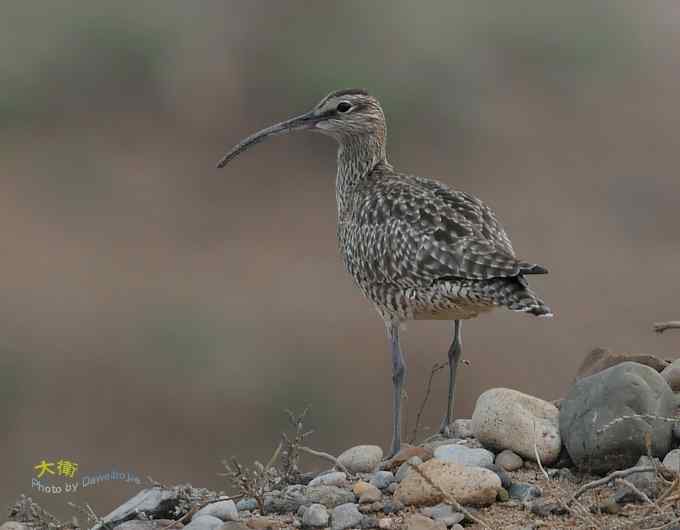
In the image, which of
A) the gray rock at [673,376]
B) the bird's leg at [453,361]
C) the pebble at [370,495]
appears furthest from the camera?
the bird's leg at [453,361]

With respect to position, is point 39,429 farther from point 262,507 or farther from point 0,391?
point 262,507

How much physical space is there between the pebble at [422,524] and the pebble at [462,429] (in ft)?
5.61

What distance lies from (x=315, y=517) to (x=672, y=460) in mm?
1824

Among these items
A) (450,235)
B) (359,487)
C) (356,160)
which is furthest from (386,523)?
(356,160)

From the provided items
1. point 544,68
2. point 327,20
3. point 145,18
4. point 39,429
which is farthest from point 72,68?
point 39,429

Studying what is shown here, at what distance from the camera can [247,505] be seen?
7.72 metres

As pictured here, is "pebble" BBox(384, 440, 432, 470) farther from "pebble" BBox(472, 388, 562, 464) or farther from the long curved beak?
the long curved beak

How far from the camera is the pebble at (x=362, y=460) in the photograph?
8320 millimetres

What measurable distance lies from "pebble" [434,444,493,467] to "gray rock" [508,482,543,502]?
33 centimetres

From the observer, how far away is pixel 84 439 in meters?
17.3

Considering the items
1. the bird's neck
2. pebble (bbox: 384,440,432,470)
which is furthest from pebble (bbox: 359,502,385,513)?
the bird's neck

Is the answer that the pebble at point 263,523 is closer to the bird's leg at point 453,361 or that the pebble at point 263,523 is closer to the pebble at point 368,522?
the pebble at point 368,522

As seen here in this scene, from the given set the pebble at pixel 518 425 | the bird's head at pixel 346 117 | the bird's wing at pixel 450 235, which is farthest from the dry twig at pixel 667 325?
the bird's head at pixel 346 117

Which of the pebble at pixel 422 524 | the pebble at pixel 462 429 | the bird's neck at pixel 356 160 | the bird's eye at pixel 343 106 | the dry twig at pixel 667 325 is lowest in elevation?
the pebble at pixel 422 524
